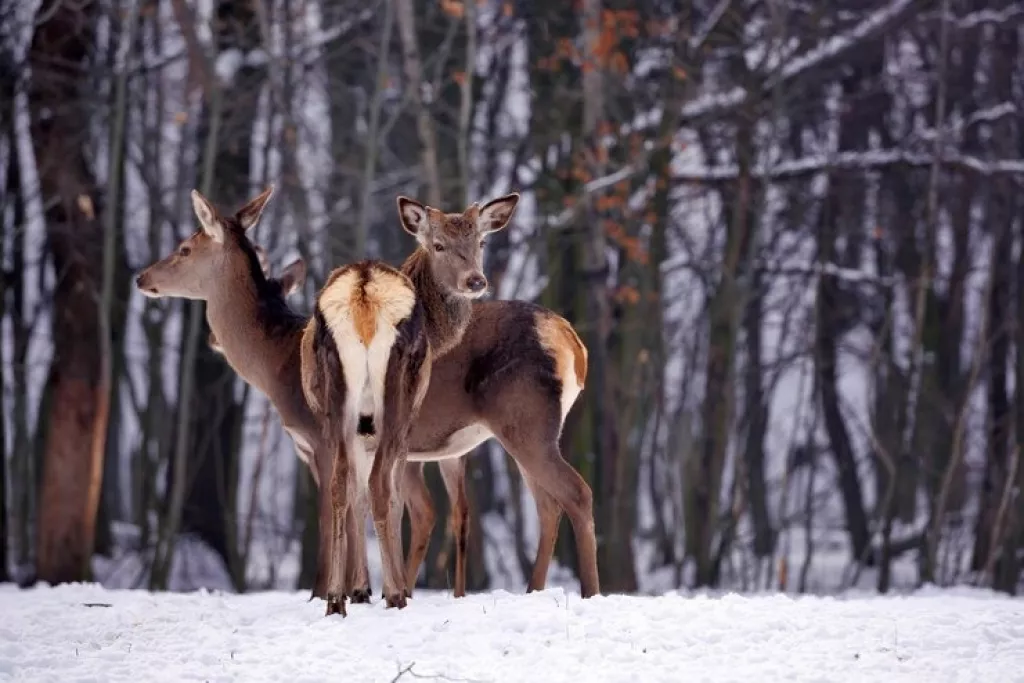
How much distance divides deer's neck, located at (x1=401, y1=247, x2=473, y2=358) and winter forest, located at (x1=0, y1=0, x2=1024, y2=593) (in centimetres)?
649

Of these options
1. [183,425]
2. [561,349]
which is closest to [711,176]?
[183,425]

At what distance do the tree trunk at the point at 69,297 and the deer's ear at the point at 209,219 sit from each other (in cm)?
639

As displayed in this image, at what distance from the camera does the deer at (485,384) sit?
939 centimetres

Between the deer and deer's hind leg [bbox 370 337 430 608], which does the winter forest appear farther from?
deer's hind leg [bbox 370 337 430 608]

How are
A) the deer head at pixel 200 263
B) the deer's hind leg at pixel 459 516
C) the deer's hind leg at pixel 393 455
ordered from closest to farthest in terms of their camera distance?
the deer's hind leg at pixel 393 455, the deer's hind leg at pixel 459 516, the deer head at pixel 200 263

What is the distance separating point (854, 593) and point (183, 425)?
732cm

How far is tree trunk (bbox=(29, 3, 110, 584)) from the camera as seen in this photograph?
54.2 ft

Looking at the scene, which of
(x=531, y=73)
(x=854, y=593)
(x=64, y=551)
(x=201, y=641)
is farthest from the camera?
(x=531, y=73)

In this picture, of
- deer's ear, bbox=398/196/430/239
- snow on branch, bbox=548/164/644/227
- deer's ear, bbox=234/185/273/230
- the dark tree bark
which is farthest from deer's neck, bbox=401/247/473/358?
the dark tree bark

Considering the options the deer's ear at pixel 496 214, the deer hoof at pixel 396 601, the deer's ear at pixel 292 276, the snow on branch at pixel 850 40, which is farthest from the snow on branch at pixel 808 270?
the deer hoof at pixel 396 601

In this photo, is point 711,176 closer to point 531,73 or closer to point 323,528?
point 531,73

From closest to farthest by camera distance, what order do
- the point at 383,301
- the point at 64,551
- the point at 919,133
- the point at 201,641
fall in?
the point at 201,641 < the point at 383,301 < the point at 64,551 < the point at 919,133

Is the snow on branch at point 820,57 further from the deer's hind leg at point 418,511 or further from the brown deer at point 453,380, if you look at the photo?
the deer's hind leg at point 418,511

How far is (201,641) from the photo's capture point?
25.9 ft
